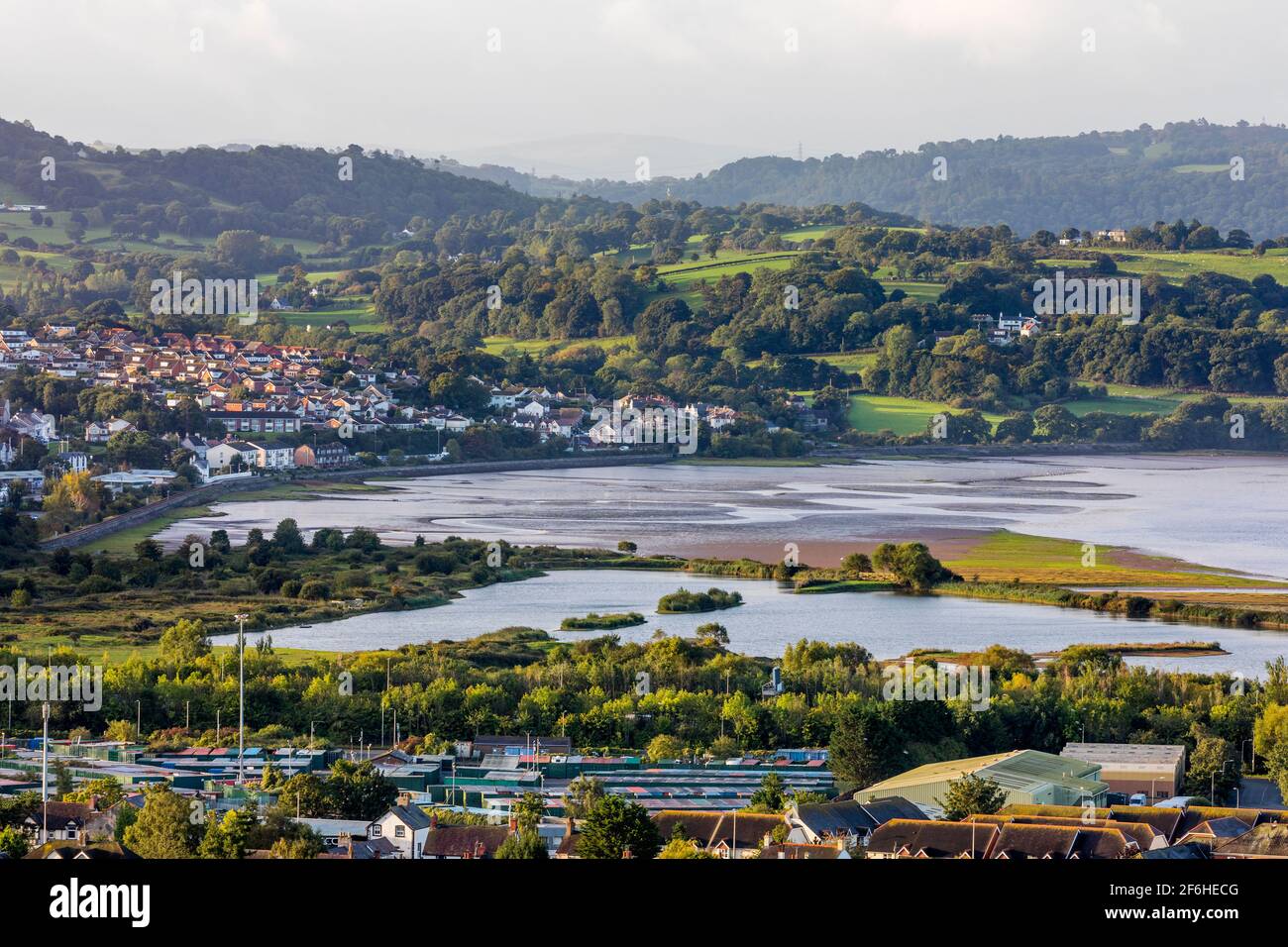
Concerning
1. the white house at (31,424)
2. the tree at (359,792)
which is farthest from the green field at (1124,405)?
the tree at (359,792)

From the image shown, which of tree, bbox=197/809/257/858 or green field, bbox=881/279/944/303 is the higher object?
green field, bbox=881/279/944/303

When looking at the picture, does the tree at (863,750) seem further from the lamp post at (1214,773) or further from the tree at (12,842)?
the tree at (12,842)

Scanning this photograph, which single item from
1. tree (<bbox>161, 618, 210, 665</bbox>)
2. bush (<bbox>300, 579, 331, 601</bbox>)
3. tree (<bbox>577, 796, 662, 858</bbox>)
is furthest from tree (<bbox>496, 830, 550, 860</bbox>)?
bush (<bbox>300, 579, 331, 601</bbox>)

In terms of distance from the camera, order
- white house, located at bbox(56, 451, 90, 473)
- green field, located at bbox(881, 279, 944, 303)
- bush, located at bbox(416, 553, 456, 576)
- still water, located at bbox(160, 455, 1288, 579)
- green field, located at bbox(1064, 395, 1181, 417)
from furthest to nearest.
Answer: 1. green field, located at bbox(881, 279, 944, 303)
2. green field, located at bbox(1064, 395, 1181, 417)
3. white house, located at bbox(56, 451, 90, 473)
4. still water, located at bbox(160, 455, 1288, 579)
5. bush, located at bbox(416, 553, 456, 576)

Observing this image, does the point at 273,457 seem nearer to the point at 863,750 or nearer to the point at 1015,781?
the point at 863,750

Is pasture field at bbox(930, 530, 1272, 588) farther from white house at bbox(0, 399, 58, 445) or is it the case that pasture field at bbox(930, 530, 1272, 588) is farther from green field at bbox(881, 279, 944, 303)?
green field at bbox(881, 279, 944, 303)
